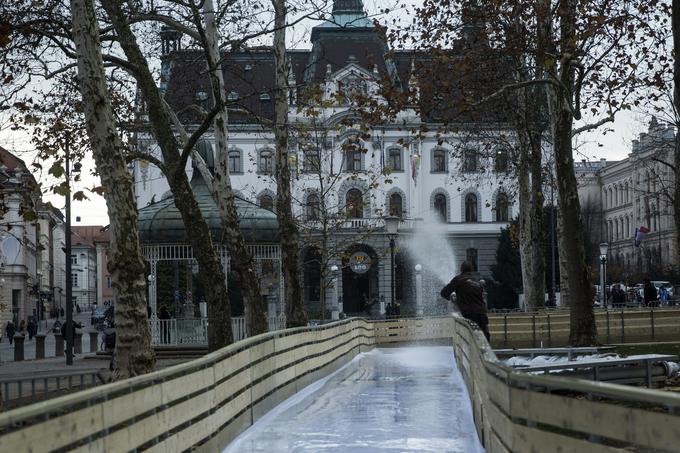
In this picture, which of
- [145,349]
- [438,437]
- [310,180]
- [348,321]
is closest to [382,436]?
[438,437]

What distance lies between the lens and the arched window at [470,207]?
3615 inches

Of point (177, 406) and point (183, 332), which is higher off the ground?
point (183, 332)

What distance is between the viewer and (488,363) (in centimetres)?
988

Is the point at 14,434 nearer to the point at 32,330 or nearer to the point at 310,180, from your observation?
the point at 32,330

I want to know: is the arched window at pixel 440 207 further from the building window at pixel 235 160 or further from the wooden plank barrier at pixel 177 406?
the wooden plank barrier at pixel 177 406

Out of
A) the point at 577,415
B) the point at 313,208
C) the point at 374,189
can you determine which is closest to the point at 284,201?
the point at 577,415

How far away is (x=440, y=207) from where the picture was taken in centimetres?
9206

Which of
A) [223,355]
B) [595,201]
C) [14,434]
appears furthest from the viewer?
[595,201]

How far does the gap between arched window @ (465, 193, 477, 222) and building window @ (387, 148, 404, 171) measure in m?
5.48

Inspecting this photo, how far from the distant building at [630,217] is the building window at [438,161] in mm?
19798

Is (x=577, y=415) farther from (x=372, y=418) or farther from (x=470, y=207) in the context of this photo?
(x=470, y=207)

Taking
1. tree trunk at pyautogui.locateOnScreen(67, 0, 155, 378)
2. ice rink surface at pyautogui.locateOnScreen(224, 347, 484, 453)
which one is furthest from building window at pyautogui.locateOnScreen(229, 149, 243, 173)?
tree trunk at pyautogui.locateOnScreen(67, 0, 155, 378)

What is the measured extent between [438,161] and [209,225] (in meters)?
57.7

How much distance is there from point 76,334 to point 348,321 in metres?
22.0
